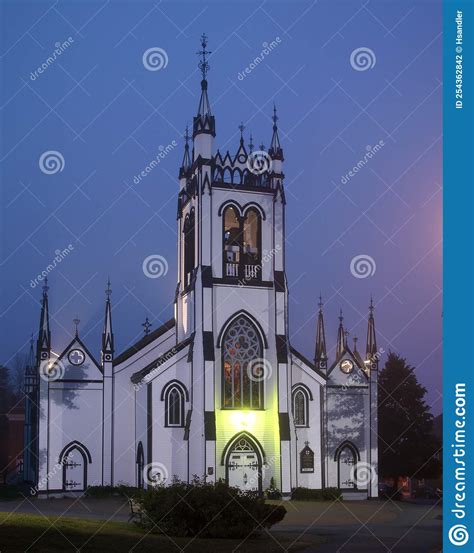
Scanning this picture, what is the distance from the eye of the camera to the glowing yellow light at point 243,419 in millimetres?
38000

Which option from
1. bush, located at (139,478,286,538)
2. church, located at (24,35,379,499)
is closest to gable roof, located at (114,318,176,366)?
church, located at (24,35,379,499)

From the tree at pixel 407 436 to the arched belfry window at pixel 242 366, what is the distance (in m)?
15.2

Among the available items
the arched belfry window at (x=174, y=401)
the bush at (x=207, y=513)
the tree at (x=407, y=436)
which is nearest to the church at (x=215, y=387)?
the arched belfry window at (x=174, y=401)

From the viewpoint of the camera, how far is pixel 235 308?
39156mm

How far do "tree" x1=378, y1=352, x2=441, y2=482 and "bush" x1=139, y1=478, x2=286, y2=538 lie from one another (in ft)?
102

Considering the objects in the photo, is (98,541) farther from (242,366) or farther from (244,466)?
(242,366)

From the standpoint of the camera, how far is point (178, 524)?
67.3 ft

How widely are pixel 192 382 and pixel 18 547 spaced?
23.2m

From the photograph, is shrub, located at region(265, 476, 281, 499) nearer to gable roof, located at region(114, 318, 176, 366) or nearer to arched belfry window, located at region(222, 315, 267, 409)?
arched belfry window, located at region(222, 315, 267, 409)

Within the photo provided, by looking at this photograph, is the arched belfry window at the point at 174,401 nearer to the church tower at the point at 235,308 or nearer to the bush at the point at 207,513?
the church tower at the point at 235,308

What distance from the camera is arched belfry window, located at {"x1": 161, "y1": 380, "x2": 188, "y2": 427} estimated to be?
1503 inches

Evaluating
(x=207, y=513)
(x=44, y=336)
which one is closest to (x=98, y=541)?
(x=207, y=513)

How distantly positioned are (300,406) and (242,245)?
8.72 m

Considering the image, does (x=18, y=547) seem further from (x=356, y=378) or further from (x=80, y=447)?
(x=356, y=378)
